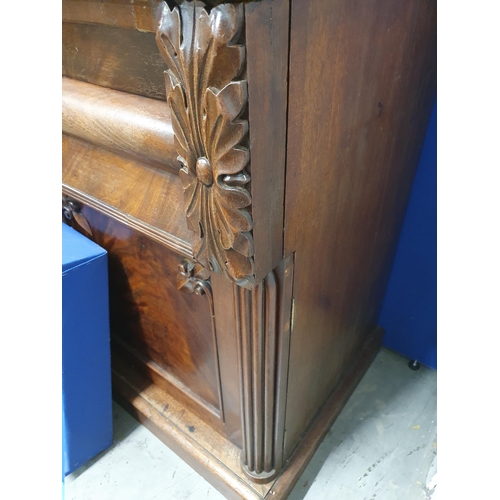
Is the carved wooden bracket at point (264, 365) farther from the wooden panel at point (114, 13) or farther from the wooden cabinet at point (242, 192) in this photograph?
the wooden panel at point (114, 13)

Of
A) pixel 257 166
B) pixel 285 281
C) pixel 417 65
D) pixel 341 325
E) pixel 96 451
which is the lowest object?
pixel 96 451

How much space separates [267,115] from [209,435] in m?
0.66

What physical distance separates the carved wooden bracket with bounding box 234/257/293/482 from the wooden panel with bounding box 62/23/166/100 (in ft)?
0.88

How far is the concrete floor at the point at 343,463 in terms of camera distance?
814mm

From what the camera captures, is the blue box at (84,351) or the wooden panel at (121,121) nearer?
the wooden panel at (121,121)

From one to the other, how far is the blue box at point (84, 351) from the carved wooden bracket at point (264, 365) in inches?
11.5

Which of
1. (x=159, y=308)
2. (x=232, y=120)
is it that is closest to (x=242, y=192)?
(x=232, y=120)

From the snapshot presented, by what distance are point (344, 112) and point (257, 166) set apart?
6.8 inches

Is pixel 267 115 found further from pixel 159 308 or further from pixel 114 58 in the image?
pixel 159 308

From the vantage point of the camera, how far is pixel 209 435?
2.68 feet

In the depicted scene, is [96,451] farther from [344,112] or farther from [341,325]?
[344,112]

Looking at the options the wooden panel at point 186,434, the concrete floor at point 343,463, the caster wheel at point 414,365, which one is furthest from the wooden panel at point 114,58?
the caster wheel at point 414,365

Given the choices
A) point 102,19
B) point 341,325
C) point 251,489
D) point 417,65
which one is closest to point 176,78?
point 102,19

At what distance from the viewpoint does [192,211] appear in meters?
0.45
